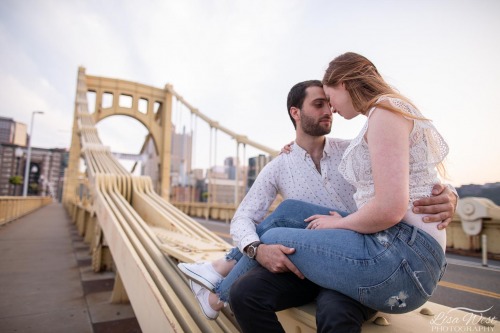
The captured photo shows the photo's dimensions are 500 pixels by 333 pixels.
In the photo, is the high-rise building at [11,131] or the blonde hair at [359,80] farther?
the high-rise building at [11,131]

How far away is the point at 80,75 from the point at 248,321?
68.3 feet

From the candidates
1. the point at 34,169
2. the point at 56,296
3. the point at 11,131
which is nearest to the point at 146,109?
the point at 56,296

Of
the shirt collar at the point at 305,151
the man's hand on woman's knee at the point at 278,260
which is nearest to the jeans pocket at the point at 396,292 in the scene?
the man's hand on woman's knee at the point at 278,260

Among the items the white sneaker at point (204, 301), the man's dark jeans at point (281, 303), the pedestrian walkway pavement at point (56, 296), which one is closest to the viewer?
the man's dark jeans at point (281, 303)

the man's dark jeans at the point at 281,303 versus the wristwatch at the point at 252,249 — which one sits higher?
the wristwatch at the point at 252,249

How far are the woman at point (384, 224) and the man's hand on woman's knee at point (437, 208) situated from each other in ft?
0.06

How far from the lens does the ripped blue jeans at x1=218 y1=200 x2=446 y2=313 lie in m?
0.84

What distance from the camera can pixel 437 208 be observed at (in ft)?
2.94

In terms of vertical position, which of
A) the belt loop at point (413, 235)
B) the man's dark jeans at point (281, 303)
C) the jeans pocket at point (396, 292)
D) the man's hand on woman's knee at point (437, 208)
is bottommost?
the man's dark jeans at point (281, 303)

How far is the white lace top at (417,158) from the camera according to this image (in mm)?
898

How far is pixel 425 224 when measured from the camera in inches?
35.4

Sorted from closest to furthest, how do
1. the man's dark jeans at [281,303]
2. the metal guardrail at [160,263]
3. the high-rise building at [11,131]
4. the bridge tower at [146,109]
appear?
1. the man's dark jeans at [281,303]
2. the metal guardrail at [160,263]
3. the bridge tower at [146,109]
4. the high-rise building at [11,131]

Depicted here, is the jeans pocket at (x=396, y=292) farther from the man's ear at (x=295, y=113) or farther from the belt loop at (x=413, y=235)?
the man's ear at (x=295, y=113)

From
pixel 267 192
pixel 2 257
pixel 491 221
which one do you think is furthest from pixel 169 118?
pixel 267 192
